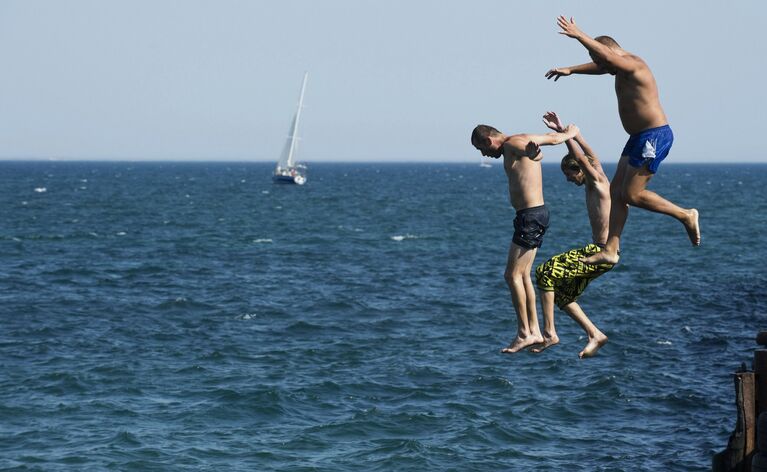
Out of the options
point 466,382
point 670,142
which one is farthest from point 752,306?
point 670,142

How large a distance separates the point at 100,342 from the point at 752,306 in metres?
32.9

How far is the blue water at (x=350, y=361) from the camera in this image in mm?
31906

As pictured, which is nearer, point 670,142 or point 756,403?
point 670,142

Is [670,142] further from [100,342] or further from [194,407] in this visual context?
[100,342]

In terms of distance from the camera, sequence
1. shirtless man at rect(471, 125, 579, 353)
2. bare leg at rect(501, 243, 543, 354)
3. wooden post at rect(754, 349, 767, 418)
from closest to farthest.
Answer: shirtless man at rect(471, 125, 579, 353)
bare leg at rect(501, 243, 543, 354)
wooden post at rect(754, 349, 767, 418)

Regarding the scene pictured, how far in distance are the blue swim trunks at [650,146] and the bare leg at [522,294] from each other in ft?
6.88

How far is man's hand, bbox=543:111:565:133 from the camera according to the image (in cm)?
1207

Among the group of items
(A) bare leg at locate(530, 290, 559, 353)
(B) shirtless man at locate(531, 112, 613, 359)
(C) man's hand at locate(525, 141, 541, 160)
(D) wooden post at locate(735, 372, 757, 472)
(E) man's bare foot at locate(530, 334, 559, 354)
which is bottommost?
(D) wooden post at locate(735, 372, 757, 472)

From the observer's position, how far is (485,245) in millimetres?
89062

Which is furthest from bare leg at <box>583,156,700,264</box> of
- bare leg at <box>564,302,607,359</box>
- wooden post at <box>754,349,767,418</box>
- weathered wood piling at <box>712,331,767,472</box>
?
wooden post at <box>754,349,767,418</box>

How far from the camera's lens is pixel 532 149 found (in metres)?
11.8

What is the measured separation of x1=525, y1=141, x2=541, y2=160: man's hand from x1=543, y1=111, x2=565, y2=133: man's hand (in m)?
0.35

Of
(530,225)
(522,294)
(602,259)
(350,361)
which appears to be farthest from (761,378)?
(350,361)

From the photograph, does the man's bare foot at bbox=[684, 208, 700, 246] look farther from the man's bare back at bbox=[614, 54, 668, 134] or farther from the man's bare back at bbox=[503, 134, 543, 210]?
the man's bare back at bbox=[503, 134, 543, 210]
